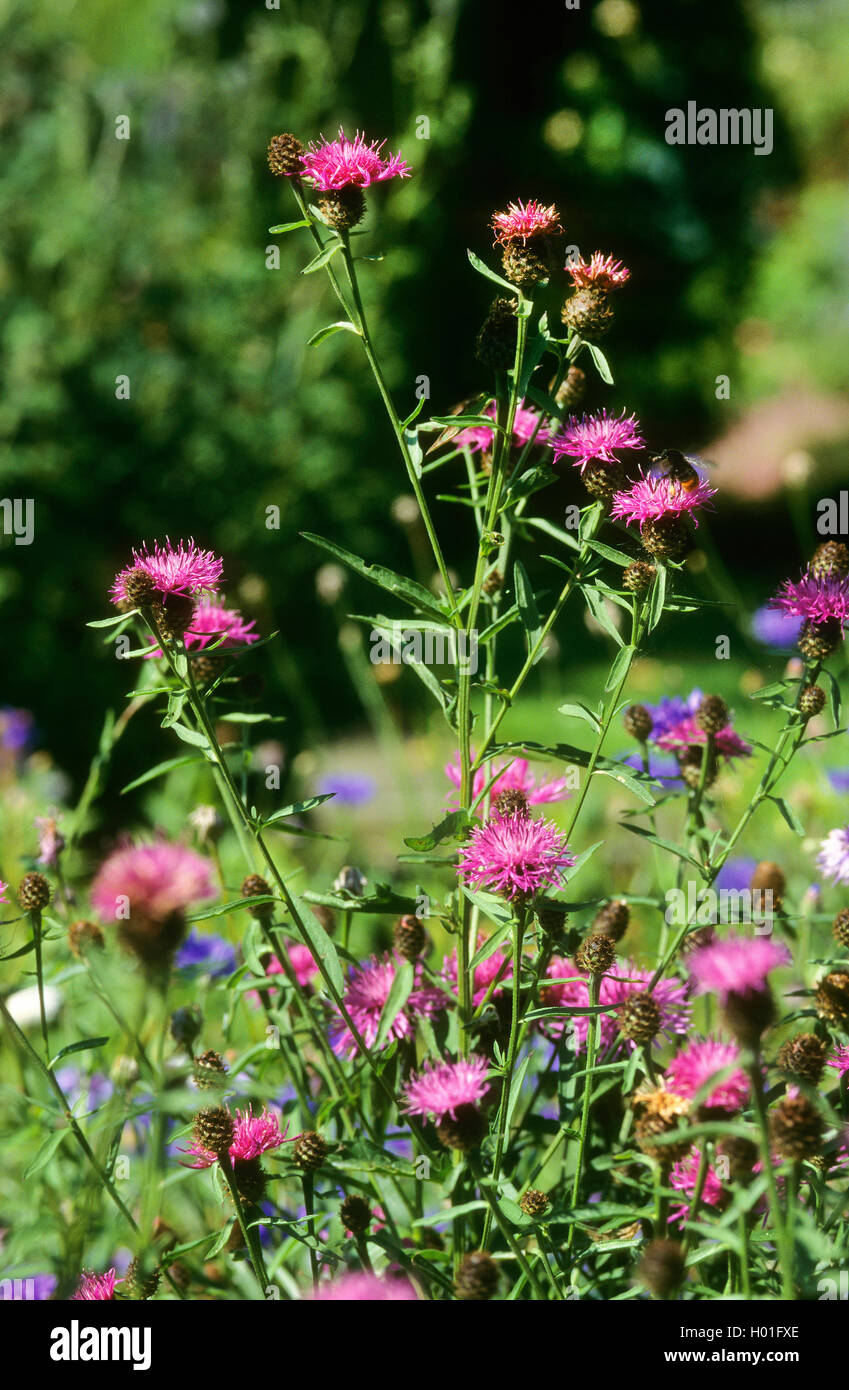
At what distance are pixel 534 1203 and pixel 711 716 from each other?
1.53 ft

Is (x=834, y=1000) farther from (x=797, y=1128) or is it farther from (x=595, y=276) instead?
(x=595, y=276)

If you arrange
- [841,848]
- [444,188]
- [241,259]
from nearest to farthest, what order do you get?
1. [841,848]
2. [241,259]
3. [444,188]

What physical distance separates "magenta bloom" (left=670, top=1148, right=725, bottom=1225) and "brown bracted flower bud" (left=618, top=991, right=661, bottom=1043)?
98mm

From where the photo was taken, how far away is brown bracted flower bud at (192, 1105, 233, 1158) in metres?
0.90

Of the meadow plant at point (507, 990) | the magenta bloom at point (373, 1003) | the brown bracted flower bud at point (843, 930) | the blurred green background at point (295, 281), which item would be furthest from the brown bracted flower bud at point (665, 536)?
the blurred green background at point (295, 281)

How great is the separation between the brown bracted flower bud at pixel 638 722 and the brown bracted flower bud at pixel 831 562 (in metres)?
0.25

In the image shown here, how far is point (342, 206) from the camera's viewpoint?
3.28 ft

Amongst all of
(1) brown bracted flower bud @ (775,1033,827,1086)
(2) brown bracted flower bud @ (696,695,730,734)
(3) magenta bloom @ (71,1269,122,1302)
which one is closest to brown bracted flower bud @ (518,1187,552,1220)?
(1) brown bracted flower bud @ (775,1033,827,1086)

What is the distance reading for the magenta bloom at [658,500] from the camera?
96 centimetres

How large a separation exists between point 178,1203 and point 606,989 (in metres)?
0.84

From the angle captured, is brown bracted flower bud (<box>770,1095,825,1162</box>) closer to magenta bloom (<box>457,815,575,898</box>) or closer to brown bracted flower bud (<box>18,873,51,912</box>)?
magenta bloom (<box>457,815,575,898</box>)
